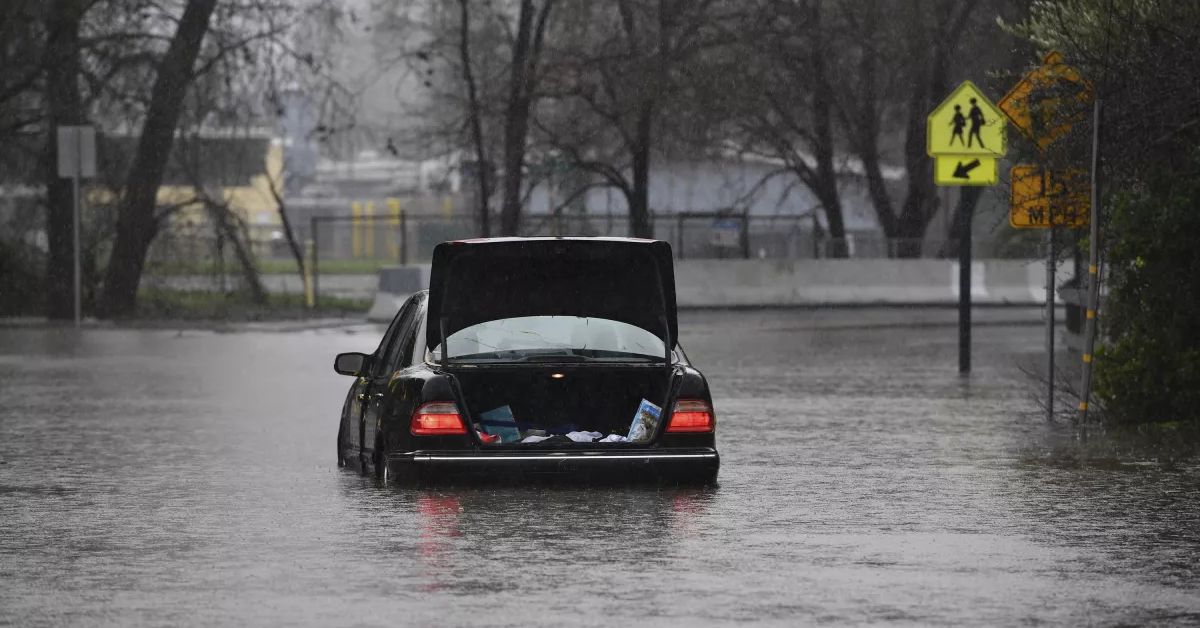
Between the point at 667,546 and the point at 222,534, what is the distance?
2.28 m

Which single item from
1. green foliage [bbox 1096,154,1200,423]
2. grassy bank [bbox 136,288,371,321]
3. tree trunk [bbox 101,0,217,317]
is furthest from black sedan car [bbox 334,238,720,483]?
grassy bank [bbox 136,288,371,321]

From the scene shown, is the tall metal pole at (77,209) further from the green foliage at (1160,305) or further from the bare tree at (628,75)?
the green foliage at (1160,305)

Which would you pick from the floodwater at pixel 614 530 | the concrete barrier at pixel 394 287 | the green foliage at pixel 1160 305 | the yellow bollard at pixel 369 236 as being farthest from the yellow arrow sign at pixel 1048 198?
the yellow bollard at pixel 369 236

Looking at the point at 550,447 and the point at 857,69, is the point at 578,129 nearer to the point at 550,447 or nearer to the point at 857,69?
the point at 857,69

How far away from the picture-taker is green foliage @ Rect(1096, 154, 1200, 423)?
54.4ft

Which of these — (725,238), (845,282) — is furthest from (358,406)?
(725,238)

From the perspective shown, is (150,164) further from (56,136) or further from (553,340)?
(553,340)

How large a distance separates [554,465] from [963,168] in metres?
12.1

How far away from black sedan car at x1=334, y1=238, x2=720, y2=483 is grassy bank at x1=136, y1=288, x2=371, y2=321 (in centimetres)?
2591

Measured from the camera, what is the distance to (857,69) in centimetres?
4409

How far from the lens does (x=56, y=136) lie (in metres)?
38.5

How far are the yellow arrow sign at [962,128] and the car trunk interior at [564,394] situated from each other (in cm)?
1108

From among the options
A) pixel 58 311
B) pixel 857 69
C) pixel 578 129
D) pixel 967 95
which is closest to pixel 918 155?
pixel 857 69

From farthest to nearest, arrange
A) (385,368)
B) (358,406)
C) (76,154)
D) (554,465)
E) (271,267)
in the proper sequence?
(271,267)
(76,154)
(358,406)
(385,368)
(554,465)
